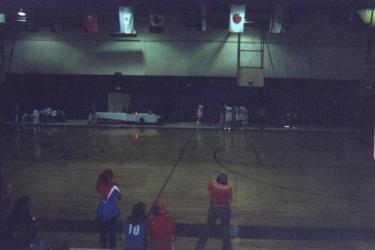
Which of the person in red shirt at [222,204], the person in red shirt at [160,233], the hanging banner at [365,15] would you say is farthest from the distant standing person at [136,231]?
the hanging banner at [365,15]

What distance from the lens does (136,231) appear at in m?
5.88

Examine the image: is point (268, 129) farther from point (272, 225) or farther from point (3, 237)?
point (3, 237)

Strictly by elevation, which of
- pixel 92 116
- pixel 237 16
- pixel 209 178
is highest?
pixel 237 16

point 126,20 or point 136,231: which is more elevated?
point 126,20

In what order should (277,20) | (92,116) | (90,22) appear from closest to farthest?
(277,20), (90,22), (92,116)

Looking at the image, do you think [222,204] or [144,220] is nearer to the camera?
[144,220]

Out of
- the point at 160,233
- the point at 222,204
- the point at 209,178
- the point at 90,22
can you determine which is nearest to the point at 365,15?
the point at 209,178

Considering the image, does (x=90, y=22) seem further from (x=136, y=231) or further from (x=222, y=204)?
(x=136, y=231)

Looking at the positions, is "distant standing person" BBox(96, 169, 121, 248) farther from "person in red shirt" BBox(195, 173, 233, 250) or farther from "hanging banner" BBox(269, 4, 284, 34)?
"hanging banner" BBox(269, 4, 284, 34)

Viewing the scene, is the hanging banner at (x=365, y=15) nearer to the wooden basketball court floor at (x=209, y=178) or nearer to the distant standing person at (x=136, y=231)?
the wooden basketball court floor at (x=209, y=178)

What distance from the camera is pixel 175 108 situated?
27469 millimetres

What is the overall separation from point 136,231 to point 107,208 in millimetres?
1203

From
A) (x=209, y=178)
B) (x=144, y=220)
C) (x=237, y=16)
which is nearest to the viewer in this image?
(x=144, y=220)

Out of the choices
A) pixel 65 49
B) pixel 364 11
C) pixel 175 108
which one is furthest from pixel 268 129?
pixel 65 49
